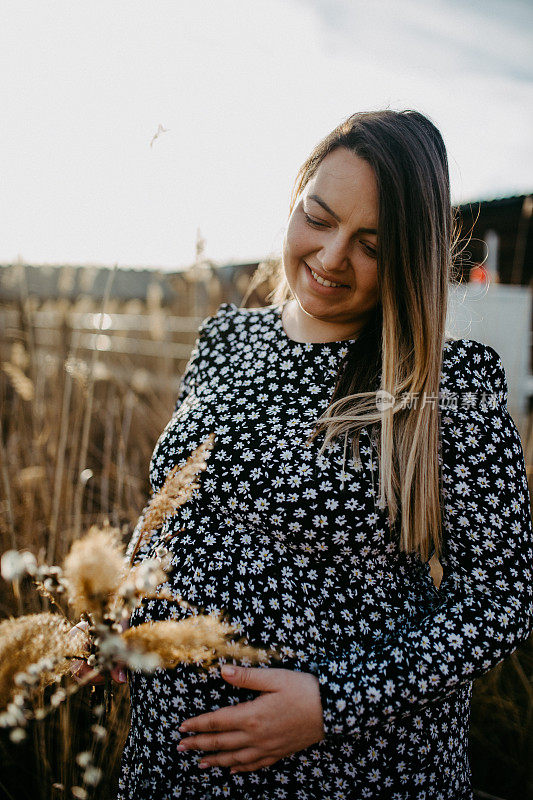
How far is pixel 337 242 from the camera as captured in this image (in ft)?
3.88

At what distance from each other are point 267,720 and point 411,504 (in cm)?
46

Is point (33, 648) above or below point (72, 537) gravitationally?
above

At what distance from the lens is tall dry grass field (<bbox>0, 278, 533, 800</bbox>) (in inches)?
50.5

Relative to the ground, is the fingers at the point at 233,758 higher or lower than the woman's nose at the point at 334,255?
lower

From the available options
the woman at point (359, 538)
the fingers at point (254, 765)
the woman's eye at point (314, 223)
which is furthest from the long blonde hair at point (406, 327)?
the fingers at point (254, 765)

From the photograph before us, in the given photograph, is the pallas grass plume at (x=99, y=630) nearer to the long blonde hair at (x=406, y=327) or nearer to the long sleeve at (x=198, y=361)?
the long blonde hair at (x=406, y=327)

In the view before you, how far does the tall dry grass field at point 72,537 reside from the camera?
128cm

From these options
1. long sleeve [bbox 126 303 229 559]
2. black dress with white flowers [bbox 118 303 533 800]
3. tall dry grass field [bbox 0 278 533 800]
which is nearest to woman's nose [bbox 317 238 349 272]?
black dress with white flowers [bbox 118 303 533 800]

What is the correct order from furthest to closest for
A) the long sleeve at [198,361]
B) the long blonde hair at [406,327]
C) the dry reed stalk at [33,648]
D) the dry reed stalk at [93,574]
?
1. the long sleeve at [198,361]
2. the long blonde hair at [406,327]
3. the dry reed stalk at [33,648]
4. the dry reed stalk at [93,574]

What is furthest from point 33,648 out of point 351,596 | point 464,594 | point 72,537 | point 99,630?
point 72,537

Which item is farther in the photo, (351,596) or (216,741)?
(351,596)

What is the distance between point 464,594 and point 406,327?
56cm

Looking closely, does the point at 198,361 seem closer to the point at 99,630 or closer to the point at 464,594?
the point at 464,594

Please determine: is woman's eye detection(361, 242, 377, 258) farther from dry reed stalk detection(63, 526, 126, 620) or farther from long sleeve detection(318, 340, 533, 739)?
dry reed stalk detection(63, 526, 126, 620)
